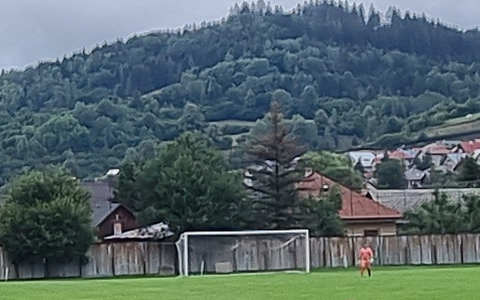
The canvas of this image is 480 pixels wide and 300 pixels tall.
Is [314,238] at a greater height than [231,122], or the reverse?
[231,122]

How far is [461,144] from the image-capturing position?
154 metres

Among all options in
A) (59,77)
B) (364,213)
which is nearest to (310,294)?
(364,213)

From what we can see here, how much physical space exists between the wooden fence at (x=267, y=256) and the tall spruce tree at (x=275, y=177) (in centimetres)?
541

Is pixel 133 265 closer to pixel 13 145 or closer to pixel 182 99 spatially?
pixel 13 145

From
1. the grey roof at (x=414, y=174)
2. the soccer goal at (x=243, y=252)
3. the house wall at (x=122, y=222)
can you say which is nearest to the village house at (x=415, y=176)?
the grey roof at (x=414, y=174)

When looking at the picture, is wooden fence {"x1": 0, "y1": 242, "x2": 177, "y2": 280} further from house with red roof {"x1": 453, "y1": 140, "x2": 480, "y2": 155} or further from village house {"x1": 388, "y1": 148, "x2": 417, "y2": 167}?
house with red roof {"x1": 453, "y1": 140, "x2": 480, "y2": 155}

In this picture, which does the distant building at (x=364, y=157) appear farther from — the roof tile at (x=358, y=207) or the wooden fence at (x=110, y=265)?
the wooden fence at (x=110, y=265)

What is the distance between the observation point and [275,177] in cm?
6034

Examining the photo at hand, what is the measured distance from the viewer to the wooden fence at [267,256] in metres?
50.1

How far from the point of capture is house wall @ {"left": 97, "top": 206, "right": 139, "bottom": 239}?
68.0 meters

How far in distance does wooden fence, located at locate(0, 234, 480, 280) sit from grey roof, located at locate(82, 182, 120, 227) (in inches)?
487

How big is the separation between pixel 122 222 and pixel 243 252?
2054 cm

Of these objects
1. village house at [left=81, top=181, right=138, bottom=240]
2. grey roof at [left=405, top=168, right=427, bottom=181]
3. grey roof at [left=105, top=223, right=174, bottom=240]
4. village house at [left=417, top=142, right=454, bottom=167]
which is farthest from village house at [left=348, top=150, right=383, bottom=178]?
grey roof at [left=105, top=223, right=174, bottom=240]

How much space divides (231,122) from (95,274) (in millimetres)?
125078
